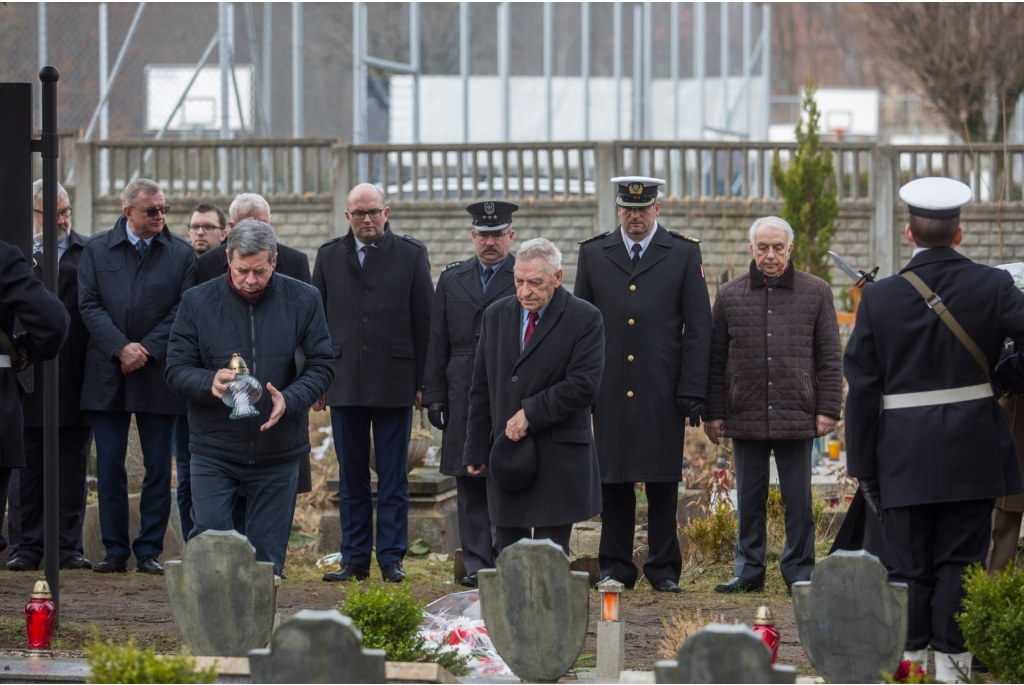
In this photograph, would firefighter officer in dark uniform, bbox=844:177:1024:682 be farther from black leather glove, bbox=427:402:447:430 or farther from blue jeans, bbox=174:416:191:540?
blue jeans, bbox=174:416:191:540

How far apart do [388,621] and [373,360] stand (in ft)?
11.1

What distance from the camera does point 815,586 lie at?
4.18m

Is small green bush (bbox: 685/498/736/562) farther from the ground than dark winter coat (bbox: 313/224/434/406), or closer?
closer

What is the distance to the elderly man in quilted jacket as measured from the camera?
7.52 meters

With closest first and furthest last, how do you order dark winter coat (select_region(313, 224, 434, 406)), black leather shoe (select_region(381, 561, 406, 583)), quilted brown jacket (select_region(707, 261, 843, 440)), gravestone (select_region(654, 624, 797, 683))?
gravestone (select_region(654, 624, 797, 683)), quilted brown jacket (select_region(707, 261, 843, 440)), black leather shoe (select_region(381, 561, 406, 583)), dark winter coat (select_region(313, 224, 434, 406))

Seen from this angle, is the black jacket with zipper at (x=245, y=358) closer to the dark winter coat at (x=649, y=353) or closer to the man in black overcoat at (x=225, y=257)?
the man in black overcoat at (x=225, y=257)

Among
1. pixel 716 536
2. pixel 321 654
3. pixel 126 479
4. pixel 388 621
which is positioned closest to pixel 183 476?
pixel 126 479

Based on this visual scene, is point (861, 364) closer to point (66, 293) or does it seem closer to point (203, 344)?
point (203, 344)

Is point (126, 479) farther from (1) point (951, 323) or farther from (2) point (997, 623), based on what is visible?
(2) point (997, 623)

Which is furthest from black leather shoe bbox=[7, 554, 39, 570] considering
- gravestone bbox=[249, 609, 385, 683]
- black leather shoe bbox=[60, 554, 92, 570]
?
gravestone bbox=[249, 609, 385, 683]

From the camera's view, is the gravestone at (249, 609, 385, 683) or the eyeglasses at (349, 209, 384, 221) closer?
the gravestone at (249, 609, 385, 683)

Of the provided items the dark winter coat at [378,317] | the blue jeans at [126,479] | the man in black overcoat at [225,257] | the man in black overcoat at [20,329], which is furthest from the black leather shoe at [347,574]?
the man in black overcoat at [20,329]

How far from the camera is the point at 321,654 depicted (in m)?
3.51

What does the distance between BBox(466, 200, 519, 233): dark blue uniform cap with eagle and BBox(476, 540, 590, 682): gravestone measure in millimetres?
3527
